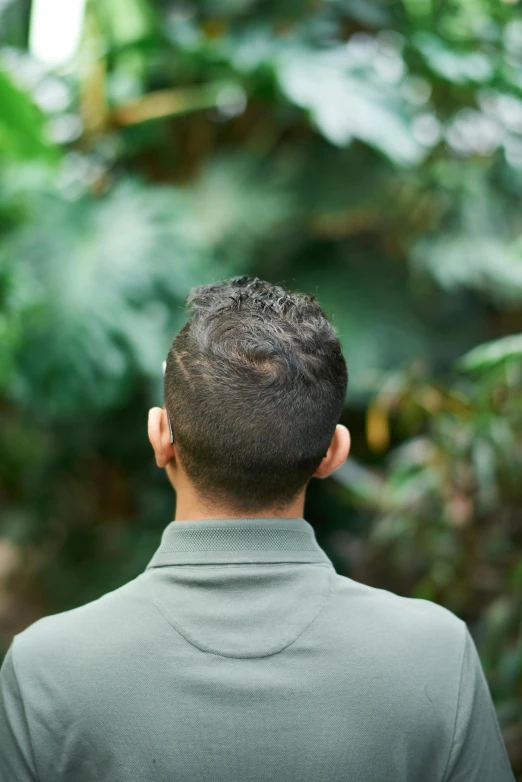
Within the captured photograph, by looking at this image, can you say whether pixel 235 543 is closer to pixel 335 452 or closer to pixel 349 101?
pixel 335 452

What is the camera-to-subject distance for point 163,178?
424cm

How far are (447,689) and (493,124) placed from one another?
3.42 meters

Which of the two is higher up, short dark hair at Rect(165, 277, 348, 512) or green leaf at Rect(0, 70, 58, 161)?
green leaf at Rect(0, 70, 58, 161)

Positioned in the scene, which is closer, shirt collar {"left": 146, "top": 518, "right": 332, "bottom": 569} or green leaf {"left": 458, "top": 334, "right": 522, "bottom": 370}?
shirt collar {"left": 146, "top": 518, "right": 332, "bottom": 569}

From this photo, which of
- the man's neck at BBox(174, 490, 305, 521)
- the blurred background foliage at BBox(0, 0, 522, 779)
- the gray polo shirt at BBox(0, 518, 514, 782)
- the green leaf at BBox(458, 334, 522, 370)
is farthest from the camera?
the blurred background foliage at BBox(0, 0, 522, 779)

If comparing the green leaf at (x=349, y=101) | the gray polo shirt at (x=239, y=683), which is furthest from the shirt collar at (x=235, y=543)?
the green leaf at (x=349, y=101)

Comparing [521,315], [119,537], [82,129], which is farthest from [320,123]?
[119,537]

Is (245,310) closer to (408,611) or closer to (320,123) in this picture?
(408,611)

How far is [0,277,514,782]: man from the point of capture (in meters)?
0.82

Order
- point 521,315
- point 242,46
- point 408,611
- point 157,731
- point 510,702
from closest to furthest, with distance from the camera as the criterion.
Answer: point 157,731, point 408,611, point 510,702, point 242,46, point 521,315

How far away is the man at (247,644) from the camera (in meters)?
0.82

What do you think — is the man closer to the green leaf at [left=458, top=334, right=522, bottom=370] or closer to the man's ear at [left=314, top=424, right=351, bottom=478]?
the man's ear at [left=314, top=424, right=351, bottom=478]

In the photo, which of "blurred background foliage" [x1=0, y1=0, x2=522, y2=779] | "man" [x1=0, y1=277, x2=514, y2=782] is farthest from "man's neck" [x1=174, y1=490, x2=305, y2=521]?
"blurred background foliage" [x1=0, y1=0, x2=522, y2=779]

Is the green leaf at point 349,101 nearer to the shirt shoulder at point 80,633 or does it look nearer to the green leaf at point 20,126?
the green leaf at point 20,126
